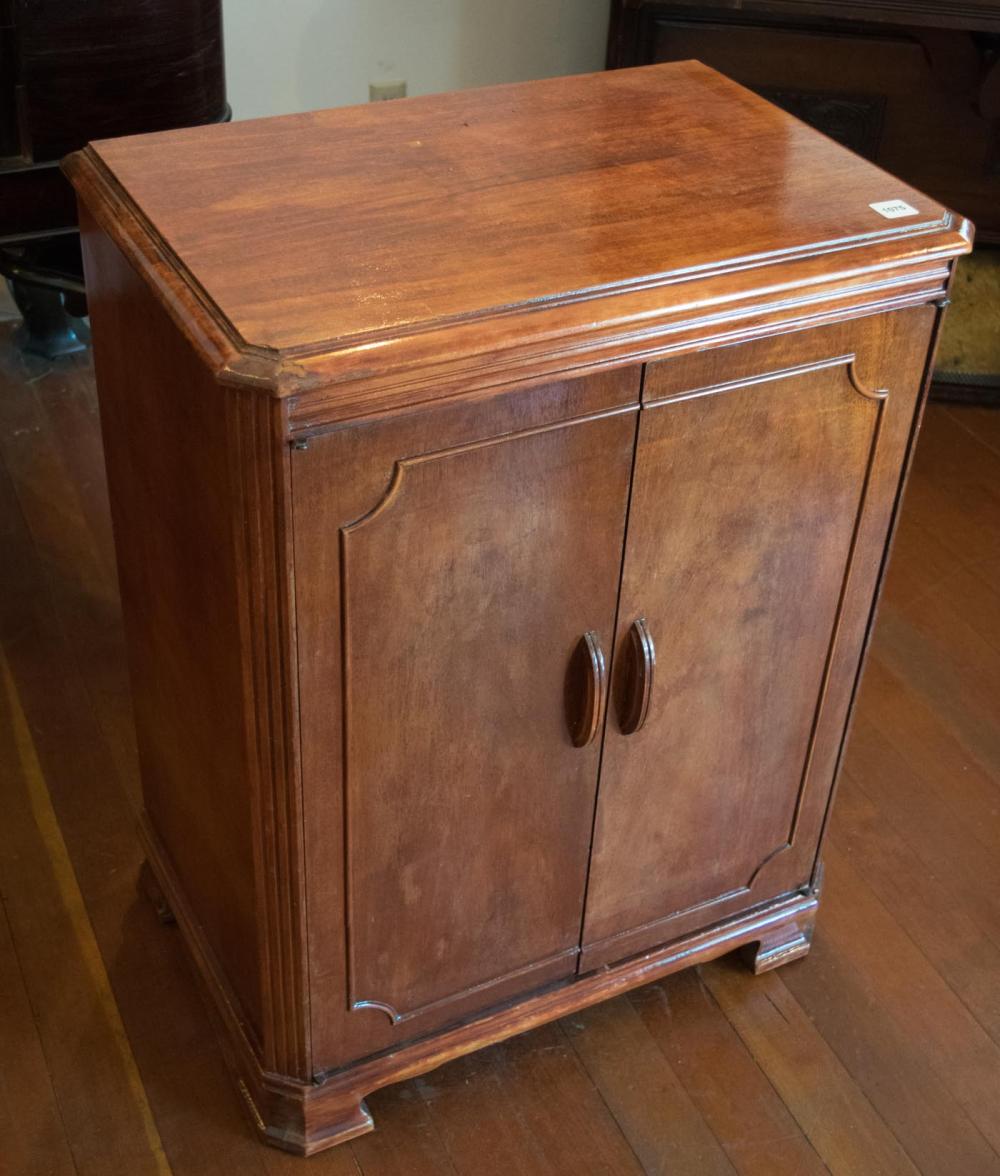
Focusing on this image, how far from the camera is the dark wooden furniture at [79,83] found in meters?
1.95

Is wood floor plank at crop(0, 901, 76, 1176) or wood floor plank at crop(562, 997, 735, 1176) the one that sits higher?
wood floor plank at crop(562, 997, 735, 1176)

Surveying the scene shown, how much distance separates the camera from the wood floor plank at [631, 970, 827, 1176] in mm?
1708

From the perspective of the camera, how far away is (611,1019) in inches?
73.1

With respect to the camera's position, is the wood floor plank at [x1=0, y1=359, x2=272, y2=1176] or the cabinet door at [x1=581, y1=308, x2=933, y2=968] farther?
the wood floor plank at [x1=0, y1=359, x2=272, y2=1176]

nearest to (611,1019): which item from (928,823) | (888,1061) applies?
(888,1061)

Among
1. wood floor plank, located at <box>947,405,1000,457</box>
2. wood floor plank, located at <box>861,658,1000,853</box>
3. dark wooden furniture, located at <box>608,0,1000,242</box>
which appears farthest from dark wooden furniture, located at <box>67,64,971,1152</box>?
wood floor plank, located at <box>947,405,1000,457</box>

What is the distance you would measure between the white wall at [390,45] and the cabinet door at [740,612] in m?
1.85

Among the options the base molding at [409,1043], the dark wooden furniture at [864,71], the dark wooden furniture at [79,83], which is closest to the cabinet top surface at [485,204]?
the dark wooden furniture at [79,83]

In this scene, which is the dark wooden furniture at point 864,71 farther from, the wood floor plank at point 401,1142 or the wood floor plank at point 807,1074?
the wood floor plank at point 401,1142

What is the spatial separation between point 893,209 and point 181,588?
0.78 metres

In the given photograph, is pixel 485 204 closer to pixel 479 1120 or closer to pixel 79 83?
pixel 79 83

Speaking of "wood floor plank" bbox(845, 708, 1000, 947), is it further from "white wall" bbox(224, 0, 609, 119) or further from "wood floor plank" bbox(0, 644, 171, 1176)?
"white wall" bbox(224, 0, 609, 119)

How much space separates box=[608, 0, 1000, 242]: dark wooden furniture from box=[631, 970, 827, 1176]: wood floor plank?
1.73 m

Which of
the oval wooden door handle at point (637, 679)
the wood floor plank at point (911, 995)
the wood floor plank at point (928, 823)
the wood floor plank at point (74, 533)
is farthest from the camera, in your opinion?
the wood floor plank at point (74, 533)
